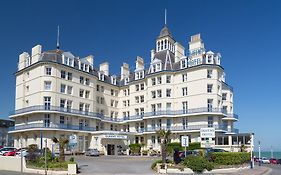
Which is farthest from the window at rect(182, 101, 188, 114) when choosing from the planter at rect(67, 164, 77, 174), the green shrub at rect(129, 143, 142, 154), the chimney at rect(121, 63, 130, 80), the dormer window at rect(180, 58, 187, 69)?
the planter at rect(67, 164, 77, 174)

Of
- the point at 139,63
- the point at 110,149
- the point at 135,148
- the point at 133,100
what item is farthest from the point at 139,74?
the point at 110,149

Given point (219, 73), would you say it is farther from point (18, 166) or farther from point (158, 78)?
point (18, 166)

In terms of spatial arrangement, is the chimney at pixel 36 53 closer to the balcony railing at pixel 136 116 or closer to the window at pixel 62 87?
the window at pixel 62 87

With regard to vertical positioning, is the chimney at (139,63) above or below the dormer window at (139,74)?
above

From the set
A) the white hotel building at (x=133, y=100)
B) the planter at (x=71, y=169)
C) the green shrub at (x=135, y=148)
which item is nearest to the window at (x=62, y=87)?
the white hotel building at (x=133, y=100)

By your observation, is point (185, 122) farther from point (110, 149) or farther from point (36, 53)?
point (36, 53)

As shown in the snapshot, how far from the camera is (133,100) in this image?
2731 inches

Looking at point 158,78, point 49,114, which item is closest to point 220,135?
point 158,78

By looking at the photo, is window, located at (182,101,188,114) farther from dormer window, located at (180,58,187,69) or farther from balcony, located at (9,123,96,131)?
balcony, located at (9,123,96,131)

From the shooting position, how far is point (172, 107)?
61531mm

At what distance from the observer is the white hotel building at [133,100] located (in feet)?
185

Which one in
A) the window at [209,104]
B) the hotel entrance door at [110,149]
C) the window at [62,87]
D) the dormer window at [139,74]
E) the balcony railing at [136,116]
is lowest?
the hotel entrance door at [110,149]

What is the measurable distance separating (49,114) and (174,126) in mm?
21929

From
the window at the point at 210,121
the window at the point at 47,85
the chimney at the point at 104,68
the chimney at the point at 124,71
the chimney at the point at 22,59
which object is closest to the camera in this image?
the window at the point at 47,85
